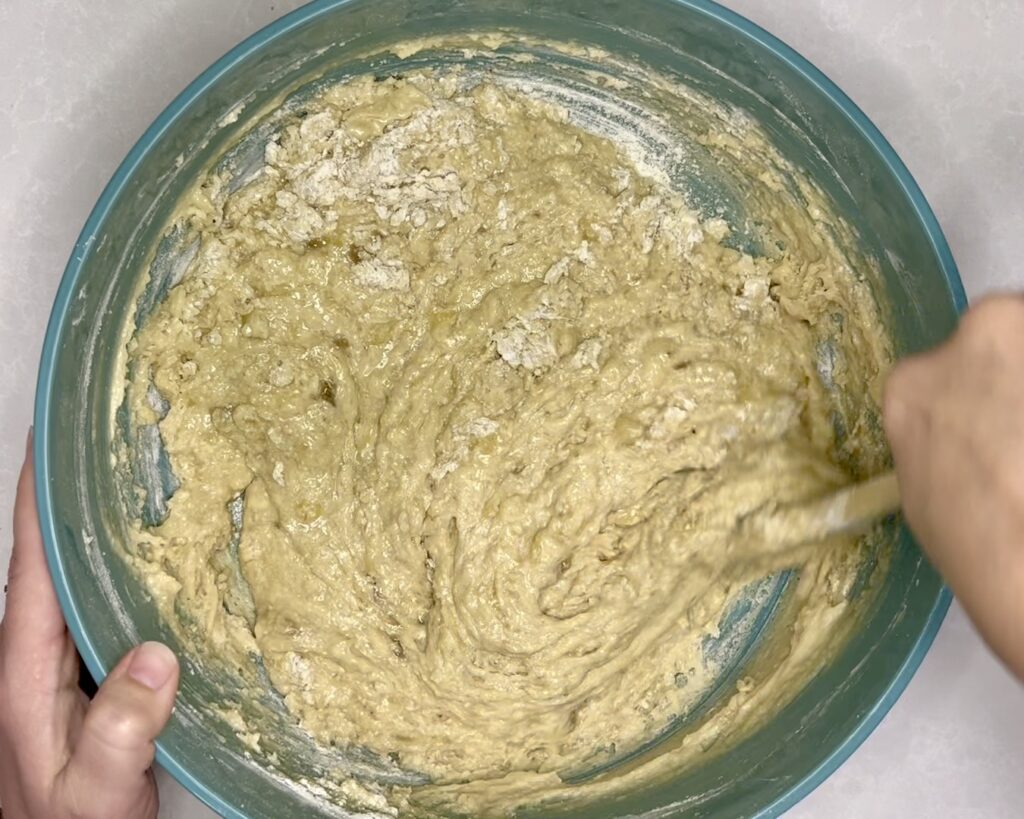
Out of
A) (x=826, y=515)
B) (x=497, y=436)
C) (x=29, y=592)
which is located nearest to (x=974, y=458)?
(x=826, y=515)

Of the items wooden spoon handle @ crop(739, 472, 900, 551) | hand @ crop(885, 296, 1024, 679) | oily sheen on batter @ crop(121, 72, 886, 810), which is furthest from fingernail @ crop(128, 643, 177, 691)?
hand @ crop(885, 296, 1024, 679)

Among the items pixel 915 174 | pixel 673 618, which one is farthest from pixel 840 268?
pixel 673 618

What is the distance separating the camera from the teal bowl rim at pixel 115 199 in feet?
4.72

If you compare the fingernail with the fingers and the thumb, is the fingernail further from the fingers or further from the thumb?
the fingers

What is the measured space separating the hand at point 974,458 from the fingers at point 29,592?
1.48 m

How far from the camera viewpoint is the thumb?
1.51 meters

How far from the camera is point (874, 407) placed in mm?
1775

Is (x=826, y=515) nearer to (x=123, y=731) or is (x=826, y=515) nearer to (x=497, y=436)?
(x=497, y=436)

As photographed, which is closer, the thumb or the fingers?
the thumb

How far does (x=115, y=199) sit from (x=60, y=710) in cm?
99

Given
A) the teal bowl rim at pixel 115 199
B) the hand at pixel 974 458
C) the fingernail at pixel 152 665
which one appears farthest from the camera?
the fingernail at pixel 152 665

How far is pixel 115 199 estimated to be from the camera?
1443 millimetres

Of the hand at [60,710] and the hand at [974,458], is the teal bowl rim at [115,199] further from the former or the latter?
the hand at [974,458]

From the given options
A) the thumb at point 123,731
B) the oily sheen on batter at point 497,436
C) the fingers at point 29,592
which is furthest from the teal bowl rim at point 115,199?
the oily sheen on batter at point 497,436
